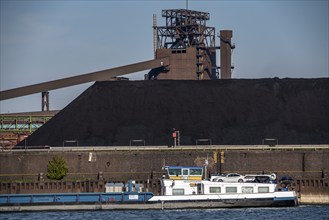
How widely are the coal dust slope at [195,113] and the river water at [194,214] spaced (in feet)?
52.0

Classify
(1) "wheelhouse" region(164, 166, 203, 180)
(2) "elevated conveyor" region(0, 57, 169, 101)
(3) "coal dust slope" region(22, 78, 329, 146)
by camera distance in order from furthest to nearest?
(2) "elevated conveyor" region(0, 57, 169, 101)
(3) "coal dust slope" region(22, 78, 329, 146)
(1) "wheelhouse" region(164, 166, 203, 180)

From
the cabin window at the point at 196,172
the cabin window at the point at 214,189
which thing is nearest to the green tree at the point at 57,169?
the cabin window at the point at 196,172

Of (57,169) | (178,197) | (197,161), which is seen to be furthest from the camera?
(197,161)

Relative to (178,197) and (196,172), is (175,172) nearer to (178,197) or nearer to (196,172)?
(196,172)

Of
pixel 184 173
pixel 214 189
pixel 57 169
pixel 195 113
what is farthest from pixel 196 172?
pixel 195 113

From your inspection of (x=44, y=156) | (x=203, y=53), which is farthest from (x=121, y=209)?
(x=203, y=53)

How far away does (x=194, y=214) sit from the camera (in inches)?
3420

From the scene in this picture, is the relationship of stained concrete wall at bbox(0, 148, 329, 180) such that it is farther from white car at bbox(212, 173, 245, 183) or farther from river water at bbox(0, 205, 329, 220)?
river water at bbox(0, 205, 329, 220)

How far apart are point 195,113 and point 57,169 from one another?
576 inches

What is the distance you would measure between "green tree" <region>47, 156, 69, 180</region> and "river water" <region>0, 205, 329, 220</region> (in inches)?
466

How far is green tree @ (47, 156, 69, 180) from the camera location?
343 feet

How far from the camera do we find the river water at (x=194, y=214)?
8469 cm

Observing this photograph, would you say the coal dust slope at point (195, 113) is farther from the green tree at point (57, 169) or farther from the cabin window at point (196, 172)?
the cabin window at point (196, 172)

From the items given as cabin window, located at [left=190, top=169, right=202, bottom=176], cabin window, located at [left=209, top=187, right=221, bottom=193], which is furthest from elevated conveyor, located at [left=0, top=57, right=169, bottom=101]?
cabin window, located at [left=209, top=187, right=221, bottom=193]
